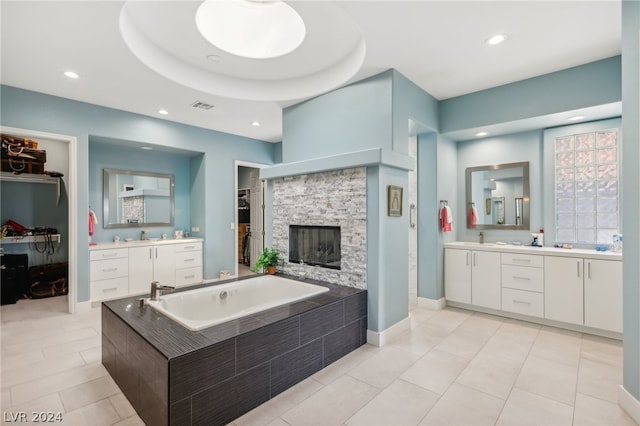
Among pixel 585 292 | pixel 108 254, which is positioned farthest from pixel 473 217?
pixel 108 254

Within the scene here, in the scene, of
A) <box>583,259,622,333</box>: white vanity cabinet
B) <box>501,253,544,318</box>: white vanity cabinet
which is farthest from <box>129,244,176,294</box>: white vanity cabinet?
<box>583,259,622,333</box>: white vanity cabinet

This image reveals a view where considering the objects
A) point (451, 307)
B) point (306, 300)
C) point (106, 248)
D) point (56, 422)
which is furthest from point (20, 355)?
point (451, 307)

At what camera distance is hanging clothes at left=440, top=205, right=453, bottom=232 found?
4.04 metres

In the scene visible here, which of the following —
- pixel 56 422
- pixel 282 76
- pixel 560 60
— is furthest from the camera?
pixel 282 76

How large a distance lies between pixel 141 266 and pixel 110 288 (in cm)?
49

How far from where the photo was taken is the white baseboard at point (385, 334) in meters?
3.00

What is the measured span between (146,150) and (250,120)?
77.8 inches

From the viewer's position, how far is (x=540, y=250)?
3.49 meters

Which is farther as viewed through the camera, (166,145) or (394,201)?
(166,145)

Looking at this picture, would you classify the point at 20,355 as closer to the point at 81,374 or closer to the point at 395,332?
the point at 81,374

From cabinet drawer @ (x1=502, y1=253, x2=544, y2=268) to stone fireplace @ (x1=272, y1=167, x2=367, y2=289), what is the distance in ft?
6.16

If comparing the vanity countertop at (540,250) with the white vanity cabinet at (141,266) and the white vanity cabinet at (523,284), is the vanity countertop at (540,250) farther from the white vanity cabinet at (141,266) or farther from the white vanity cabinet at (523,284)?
the white vanity cabinet at (141,266)

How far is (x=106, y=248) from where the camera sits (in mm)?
4320

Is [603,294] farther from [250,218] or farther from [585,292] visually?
[250,218]
